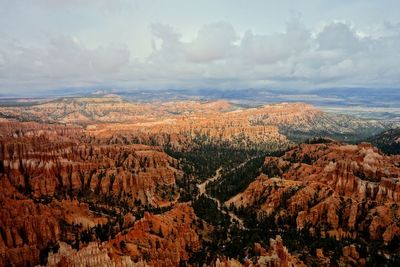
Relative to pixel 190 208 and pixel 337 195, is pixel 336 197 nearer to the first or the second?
pixel 337 195

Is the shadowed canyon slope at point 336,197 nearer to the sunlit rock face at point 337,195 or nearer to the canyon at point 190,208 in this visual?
the sunlit rock face at point 337,195

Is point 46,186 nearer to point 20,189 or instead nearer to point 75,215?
point 20,189

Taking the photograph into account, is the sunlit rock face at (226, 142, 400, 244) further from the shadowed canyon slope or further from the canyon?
the canyon

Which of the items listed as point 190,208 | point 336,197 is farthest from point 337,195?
point 190,208

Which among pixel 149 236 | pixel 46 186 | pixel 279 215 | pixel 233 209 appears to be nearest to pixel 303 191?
pixel 279 215

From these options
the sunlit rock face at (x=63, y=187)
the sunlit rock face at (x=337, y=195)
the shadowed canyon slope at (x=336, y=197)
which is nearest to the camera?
the sunlit rock face at (x=63, y=187)

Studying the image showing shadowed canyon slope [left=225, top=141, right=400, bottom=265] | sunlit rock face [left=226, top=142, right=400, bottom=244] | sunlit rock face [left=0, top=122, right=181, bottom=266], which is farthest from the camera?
sunlit rock face [left=226, top=142, right=400, bottom=244]

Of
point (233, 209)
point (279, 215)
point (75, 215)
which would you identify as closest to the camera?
point (75, 215)

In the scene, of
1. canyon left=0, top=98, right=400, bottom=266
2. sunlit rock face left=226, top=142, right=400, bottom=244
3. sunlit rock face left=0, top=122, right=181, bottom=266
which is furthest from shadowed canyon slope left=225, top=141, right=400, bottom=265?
sunlit rock face left=0, top=122, right=181, bottom=266

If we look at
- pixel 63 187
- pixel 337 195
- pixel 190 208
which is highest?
pixel 337 195

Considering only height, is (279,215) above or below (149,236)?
below

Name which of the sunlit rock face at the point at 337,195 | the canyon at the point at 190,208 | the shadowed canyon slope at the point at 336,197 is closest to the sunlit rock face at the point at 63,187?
the canyon at the point at 190,208
